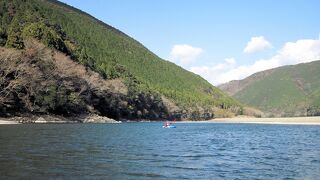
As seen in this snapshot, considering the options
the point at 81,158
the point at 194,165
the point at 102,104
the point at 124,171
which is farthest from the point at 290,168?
the point at 102,104

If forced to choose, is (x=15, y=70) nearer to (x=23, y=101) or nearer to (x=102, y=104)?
(x=23, y=101)

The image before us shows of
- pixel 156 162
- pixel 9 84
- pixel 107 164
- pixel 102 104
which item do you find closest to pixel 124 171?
pixel 107 164

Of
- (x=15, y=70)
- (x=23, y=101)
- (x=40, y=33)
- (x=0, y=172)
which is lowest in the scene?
(x=0, y=172)

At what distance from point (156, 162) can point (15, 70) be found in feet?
242

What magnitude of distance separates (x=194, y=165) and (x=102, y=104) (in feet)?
366

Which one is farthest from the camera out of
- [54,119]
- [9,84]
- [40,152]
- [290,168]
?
[54,119]

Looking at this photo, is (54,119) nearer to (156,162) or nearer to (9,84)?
(9,84)

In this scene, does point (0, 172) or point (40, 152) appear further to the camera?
point (40, 152)

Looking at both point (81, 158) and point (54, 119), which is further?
point (54, 119)

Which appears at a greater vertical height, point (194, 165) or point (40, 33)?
point (40, 33)

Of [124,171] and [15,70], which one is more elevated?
[15,70]

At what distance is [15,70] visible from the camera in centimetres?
→ 9425

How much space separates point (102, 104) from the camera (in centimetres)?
13725

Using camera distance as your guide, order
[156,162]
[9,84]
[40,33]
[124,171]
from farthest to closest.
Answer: [40,33], [9,84], [156,162], [124,171]
